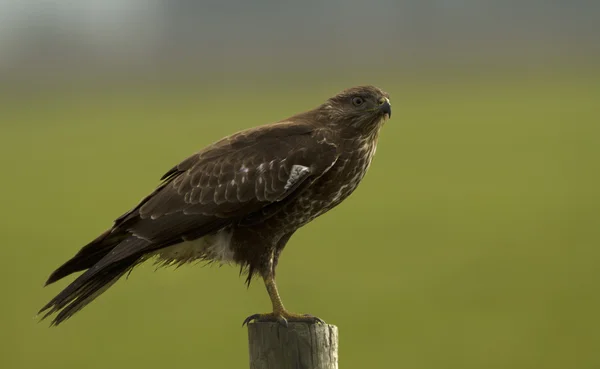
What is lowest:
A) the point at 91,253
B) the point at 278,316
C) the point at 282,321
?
the point at 282,321

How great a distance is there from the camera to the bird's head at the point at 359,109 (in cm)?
841

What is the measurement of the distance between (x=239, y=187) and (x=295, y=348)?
1.72 m

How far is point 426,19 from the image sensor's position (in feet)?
566

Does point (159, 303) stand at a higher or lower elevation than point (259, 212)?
higher

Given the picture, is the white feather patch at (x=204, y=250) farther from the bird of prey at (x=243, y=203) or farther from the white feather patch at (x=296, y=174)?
the white feather patch at (x=296, y=174)

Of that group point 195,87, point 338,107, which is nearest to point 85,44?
point 195,87

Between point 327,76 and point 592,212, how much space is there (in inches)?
2911

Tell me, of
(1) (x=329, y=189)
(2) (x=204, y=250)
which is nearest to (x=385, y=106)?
(1) (x=329, y=189)

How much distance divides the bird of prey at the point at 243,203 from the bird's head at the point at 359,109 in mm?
41

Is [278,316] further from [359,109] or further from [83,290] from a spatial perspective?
[359,109]

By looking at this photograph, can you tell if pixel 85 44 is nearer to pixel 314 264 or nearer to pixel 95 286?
pixel 314 264

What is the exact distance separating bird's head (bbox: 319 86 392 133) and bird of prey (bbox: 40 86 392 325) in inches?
1.6

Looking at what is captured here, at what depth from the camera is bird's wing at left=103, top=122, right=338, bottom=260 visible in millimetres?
7855

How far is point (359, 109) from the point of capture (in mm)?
8492
